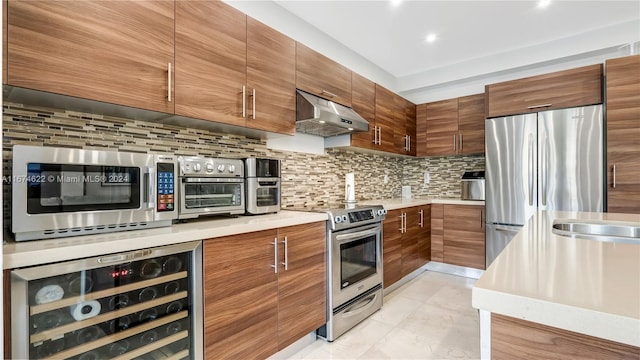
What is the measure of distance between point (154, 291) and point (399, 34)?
305 centimetres

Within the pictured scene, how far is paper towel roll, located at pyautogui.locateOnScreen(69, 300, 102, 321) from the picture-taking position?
1084 mm

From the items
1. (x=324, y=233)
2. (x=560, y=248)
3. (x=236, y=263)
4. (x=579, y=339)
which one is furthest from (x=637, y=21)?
(x=236, y=263)

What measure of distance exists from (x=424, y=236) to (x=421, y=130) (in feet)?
4.77

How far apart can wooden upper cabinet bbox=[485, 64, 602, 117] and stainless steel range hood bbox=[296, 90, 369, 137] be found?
5.66 ft

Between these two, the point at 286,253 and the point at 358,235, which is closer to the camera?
the point at 286,253

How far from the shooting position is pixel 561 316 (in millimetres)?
514

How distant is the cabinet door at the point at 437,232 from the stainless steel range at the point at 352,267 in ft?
4.72

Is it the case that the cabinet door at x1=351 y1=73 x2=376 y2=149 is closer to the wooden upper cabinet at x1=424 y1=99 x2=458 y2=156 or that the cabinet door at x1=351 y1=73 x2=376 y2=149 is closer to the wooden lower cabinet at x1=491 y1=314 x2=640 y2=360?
the wooden upper cabinet at x1=424 y1=99 x2=458 y2=156

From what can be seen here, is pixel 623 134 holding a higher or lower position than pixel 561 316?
higher

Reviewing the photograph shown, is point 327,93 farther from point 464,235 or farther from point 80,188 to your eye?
point 464,235

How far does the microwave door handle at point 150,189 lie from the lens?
1378mm

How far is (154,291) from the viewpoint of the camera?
1.29 m

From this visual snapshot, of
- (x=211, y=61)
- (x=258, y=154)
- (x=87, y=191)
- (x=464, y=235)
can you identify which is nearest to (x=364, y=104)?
(x=258, y=154)

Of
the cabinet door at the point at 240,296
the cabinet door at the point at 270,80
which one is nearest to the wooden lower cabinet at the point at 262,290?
the cabinet door at the point at 240,296
